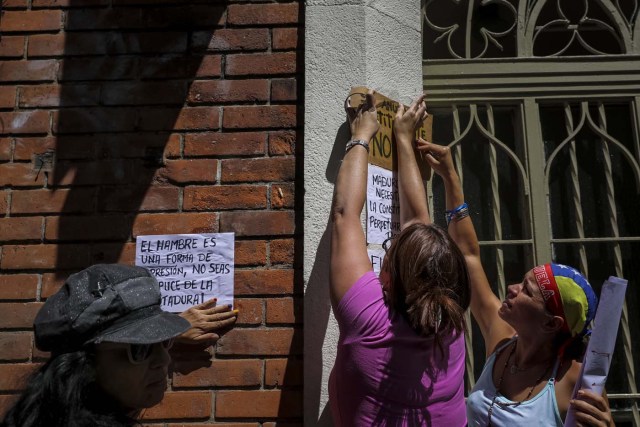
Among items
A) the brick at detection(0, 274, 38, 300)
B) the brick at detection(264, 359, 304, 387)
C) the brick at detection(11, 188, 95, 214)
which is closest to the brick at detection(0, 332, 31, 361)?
the brick at detection(0, 274, 38, 300)

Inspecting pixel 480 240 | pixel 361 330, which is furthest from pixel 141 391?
pixel 480 240

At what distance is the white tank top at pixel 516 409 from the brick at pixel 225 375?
0.88 meters

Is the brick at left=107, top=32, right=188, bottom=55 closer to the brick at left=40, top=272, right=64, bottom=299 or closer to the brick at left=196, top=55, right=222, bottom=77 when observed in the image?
the brick at left=196, top=55, right=222, bottom=77

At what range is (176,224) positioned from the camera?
277cm

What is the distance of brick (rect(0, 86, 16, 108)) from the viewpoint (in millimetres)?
2934

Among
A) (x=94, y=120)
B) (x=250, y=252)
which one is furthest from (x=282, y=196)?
(x=94, y=120)

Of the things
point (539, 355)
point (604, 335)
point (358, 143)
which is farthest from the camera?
point (358, 143)

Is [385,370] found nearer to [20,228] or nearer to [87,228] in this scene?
[87,228]

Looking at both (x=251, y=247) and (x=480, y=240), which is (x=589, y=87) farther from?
(x=251, y=247)

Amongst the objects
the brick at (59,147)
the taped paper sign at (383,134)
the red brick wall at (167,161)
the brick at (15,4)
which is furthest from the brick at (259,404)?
the brick at (15,4)

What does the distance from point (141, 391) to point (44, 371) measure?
0.22 meters

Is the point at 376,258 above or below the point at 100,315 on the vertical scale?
above

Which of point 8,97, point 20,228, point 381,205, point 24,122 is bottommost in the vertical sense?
point 20,228

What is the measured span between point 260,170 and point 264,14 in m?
0.75
